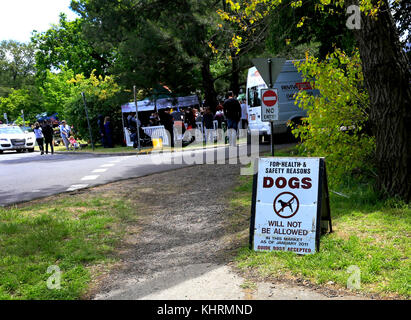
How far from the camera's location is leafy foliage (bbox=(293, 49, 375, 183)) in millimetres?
6875

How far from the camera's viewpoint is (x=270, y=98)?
7.92 m

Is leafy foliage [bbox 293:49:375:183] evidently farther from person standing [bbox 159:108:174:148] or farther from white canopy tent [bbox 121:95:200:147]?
white canopy tent [bbox 121:95:200:147]

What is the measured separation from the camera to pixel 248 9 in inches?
320

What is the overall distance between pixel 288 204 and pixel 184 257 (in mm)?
1461

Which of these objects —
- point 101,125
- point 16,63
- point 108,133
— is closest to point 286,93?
point 108,133

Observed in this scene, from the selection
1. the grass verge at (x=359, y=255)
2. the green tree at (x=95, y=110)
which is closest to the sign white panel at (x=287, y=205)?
the grass verge at (x=359, y=255)

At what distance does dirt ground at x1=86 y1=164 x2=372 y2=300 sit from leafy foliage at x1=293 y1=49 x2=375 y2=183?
79.7 inches

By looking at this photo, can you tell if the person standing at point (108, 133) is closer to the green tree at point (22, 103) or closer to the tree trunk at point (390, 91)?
the tree trunk at point (390, 91)

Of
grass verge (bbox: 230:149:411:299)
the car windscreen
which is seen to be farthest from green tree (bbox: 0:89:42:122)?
grass verge (bbox: 230:149:411:299)

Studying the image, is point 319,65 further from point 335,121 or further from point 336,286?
point 336,286

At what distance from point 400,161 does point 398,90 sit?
108cm

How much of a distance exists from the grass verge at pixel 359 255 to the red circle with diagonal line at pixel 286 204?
48 centimetres

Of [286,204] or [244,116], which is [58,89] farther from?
[286,204]

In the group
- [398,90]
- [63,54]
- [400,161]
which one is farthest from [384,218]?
[63,54]
